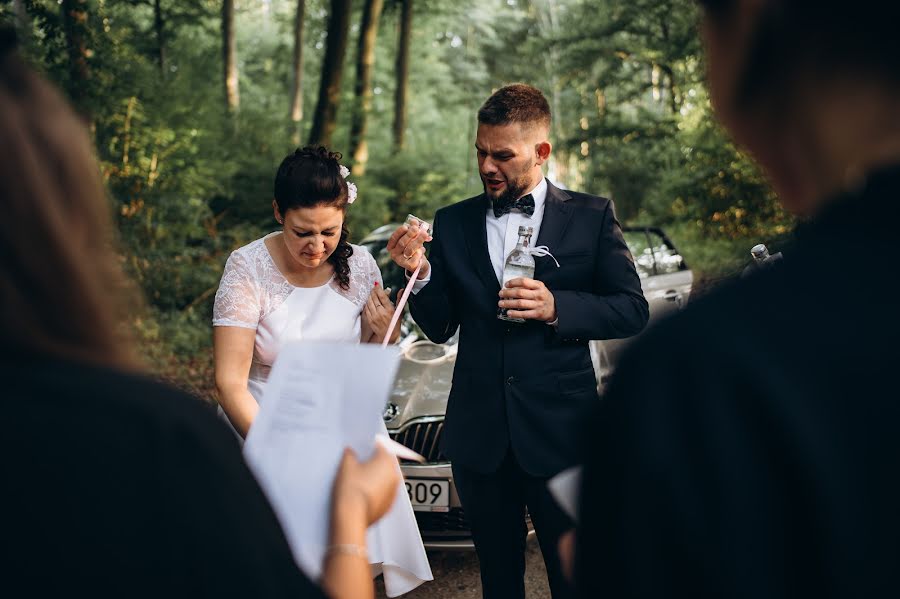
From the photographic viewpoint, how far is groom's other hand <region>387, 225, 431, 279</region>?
3078 millimetres

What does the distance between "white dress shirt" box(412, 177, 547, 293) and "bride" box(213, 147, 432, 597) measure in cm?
30

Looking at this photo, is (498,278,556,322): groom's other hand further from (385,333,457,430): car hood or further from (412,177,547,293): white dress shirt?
(385,333,457,430): car hood

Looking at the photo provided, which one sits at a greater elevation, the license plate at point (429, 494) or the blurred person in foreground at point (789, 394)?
the blurred person in foreground at point (789, 394)

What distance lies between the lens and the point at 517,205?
11.0 feet

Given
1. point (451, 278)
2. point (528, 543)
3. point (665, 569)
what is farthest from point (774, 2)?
point (528, 543)

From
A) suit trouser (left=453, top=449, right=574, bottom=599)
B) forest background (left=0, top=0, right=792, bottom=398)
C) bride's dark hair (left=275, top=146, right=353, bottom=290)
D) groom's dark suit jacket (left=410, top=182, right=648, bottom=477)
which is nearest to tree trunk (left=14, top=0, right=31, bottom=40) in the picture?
forest background (left=0, top=0, right=792, bottom=398)

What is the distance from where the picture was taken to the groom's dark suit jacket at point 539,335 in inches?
124

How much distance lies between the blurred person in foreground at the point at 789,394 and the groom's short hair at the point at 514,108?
2464mm

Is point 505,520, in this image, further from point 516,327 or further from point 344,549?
point 344,549

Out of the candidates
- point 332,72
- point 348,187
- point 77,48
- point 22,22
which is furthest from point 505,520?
point 332,72

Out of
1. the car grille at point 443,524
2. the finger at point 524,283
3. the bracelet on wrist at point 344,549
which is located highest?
the finger at point 524,283

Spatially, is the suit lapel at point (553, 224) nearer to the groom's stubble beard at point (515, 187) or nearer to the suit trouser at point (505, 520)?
the groom's stubble beard at point (515, 187)

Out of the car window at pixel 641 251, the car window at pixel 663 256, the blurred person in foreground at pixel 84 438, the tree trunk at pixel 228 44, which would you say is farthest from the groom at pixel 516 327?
the tree trunk at pixel 228 44

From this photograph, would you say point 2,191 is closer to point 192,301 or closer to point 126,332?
point 126,332
